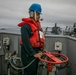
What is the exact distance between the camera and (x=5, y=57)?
5887 mm

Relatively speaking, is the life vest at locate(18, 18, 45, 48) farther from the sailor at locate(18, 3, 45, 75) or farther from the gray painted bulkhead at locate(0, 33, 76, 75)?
the gray painted bulkhead at locate(0, 33, 76, 75)

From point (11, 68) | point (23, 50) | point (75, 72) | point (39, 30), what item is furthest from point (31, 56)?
point (75, 72)

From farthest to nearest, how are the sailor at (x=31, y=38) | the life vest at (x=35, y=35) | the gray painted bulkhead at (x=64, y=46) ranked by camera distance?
the gray painted bulkhead at (x=64, y=46) < the life vest at (x=35, y=35) < the sailor at (x=31, y=38)

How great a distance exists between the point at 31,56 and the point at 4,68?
7.52ft

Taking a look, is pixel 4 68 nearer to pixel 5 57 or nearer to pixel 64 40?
pixel 5 57

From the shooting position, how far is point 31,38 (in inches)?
163

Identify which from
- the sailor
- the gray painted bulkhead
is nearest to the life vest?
the sailor

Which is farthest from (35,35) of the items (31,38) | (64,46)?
(64,46)

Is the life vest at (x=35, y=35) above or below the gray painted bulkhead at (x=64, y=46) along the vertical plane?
above

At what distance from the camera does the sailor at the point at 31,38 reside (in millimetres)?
4035

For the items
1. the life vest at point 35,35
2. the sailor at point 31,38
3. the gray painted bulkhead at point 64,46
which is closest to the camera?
the sailor at point 31,38

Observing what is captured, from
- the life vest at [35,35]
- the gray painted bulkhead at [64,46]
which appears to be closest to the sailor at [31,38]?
the life vest at [35,35]

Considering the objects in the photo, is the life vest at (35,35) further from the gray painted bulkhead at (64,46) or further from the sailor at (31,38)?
the gray painted bulkhead at (64,46)

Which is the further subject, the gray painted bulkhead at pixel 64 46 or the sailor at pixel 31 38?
the gray painted bulkhead at pixel 64 46
